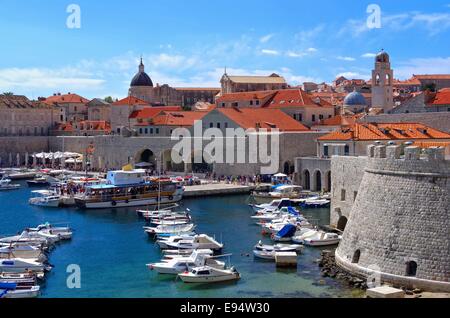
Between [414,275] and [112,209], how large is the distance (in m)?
26.1

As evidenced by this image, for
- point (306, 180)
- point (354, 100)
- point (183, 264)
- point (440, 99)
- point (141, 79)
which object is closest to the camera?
point (183, 264)

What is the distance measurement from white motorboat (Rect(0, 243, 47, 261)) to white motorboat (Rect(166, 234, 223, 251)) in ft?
16.7

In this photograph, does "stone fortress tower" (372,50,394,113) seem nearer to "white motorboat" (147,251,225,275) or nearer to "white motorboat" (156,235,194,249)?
"white motorboat" (156,235,194,249)

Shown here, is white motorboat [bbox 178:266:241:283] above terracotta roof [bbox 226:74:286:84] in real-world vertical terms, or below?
below

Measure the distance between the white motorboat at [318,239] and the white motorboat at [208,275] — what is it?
601 centimetres

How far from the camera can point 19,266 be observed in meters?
23.3

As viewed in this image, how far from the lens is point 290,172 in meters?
50.6

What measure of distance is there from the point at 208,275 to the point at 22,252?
7894mm

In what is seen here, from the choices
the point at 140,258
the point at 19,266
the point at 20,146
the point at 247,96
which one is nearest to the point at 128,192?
the point at 140,258

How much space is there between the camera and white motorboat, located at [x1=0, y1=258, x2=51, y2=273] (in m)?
23.1

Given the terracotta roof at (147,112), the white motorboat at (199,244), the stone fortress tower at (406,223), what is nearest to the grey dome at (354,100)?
the terracotta roof at (147,112)

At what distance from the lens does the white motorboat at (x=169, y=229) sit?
1186 inches

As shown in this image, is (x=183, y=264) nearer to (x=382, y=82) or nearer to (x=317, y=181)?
(x=317, y=181)

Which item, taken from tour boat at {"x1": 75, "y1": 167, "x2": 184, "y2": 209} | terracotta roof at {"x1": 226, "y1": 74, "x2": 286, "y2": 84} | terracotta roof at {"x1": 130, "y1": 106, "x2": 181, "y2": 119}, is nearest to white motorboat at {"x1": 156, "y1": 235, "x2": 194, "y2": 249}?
tour boat at {"x1": 75, "y1": 167, "x2": 184, "y2": 209}
